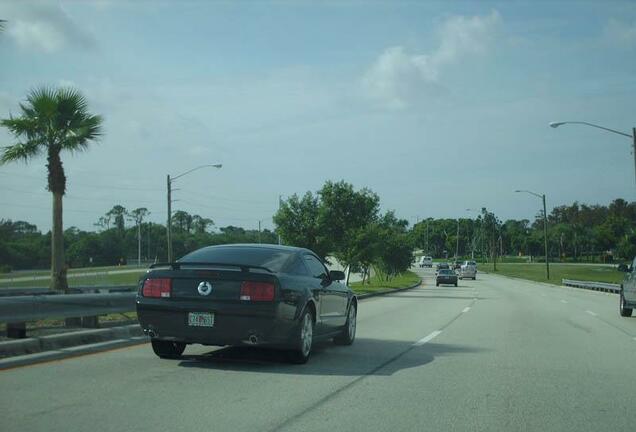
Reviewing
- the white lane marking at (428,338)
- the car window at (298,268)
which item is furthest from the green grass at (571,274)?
the car window at (298,268)

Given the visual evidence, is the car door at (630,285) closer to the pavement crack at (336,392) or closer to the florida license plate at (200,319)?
the pavement crack at (336,392)

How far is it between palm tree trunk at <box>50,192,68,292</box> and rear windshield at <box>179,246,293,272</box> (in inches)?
384

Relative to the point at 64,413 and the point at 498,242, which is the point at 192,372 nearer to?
the point at 64,413

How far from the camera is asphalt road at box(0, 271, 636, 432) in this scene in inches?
252

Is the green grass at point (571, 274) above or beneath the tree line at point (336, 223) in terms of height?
beneath

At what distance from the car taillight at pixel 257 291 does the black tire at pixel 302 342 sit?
0.74m

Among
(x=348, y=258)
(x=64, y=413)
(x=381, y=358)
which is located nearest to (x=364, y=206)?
(x=348, y=258)

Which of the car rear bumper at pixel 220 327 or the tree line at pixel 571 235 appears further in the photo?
the tree line at pixel 571 235

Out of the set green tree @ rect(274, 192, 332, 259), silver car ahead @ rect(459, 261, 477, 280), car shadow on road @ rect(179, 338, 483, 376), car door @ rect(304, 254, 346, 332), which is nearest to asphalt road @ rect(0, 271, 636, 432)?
car shadow on road @ rect(179, 338, 483, 376)

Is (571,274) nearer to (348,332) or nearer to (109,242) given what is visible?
(109,242)

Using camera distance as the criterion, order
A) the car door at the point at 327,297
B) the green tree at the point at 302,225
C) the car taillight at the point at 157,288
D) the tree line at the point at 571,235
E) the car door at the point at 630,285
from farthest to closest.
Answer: the tree line at the point at 571,235 < the green tree at the point at 302,225 < the car door at the point at 630,285 < the car door at the point at 327,297 < the car taillight at the point at 157,288

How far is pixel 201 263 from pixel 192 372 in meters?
1.42

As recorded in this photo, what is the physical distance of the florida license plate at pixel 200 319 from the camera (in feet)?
29.8

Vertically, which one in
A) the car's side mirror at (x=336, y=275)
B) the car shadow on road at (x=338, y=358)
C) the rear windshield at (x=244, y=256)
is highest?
the rear windshield at (x=244, y=256)
